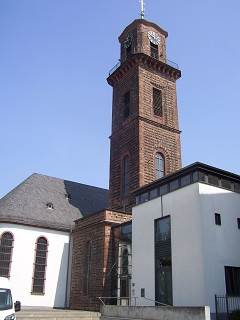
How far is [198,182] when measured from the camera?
63.3 ft

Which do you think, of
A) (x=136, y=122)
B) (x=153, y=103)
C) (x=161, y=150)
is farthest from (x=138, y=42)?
(x=161, y=150)

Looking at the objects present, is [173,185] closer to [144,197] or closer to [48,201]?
[144,197]

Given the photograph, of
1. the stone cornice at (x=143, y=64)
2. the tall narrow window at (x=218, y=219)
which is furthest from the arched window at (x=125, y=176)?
the tall narrow window at (x=218, y=219)

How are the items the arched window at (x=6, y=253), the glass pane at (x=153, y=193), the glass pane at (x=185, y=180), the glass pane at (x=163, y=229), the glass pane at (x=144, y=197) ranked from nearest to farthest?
1. the glass pane at (x=185, y=180)
2. the glass pane at (x=163, y=229)
3. the glass pane at (x=153, y=193)
4. the glass pane at (x=144, y=197)
5. the arched window at (x=6, y=253)

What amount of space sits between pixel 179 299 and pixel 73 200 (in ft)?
63.2

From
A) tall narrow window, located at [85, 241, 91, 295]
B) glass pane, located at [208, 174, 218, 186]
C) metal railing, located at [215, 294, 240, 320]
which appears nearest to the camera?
metal railing, located at [215, 294, 240, 320]

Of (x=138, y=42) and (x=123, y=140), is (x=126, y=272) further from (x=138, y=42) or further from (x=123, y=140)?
(x=138, y=42)

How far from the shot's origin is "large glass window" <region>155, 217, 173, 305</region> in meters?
19.5

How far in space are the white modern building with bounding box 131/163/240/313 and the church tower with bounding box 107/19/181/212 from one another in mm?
7580

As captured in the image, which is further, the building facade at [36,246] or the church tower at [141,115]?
the church tower at [141,115]

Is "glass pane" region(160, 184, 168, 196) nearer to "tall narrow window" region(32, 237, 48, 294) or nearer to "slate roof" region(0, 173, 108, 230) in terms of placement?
"slate roof" region(0, 173, 108, 230)

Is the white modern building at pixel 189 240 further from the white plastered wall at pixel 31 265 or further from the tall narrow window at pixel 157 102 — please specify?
the tall narrow window at pixel 157 102

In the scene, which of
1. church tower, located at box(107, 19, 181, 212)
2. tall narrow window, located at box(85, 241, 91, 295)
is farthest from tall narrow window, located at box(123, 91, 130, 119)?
tall narrow window, located at box(85, 241, 91, 295)

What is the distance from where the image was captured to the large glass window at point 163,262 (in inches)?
769
